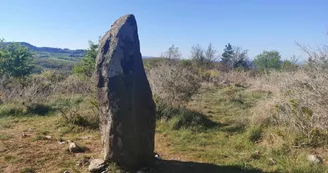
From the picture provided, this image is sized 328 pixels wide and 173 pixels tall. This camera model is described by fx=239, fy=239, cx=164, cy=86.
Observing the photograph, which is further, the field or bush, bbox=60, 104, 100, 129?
bush, bbox=60, 104, 100, 129

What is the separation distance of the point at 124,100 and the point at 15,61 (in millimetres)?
13921

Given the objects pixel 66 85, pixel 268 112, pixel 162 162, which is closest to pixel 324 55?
pixel 268 112

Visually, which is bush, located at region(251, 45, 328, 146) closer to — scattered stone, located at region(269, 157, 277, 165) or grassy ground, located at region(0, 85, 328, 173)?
grassy ground, located at region(0, 85, 328, 173)

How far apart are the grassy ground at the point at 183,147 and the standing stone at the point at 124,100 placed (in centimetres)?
53

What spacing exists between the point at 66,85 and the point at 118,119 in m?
9.68

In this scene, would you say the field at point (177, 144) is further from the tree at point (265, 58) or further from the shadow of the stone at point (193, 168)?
the tree at point (265, 58)

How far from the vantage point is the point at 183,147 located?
5.25 metres

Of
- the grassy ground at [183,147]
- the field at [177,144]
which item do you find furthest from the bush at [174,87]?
the grassy ground at [183,147]

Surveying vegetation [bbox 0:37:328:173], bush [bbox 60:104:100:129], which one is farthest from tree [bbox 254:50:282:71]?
bush [bbox 60:104:100:129]

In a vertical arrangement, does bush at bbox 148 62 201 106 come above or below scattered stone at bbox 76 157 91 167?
above

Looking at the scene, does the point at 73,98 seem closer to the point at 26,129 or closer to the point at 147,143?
the point at 26,129

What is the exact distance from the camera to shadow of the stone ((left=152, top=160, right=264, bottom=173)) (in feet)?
13.0

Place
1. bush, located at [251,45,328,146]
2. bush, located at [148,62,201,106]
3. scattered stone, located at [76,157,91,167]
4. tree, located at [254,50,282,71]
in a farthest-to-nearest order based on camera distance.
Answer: tree, located at [254,50,282,71]
bush, located at [148,62,201,106]
bush, located at [251,45,328,146]
scattered stone, located at [76,157,91,167]

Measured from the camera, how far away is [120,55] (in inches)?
151
